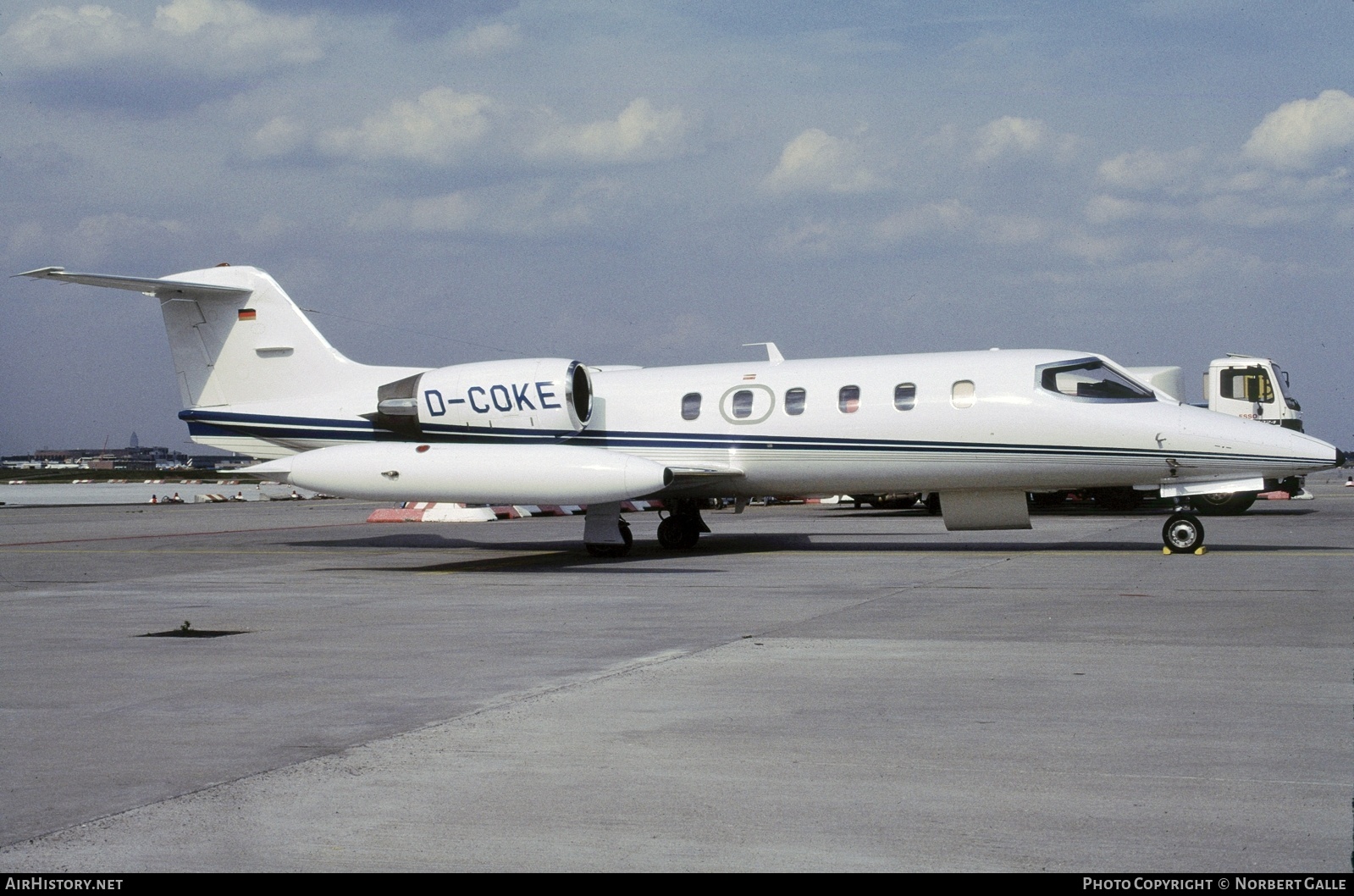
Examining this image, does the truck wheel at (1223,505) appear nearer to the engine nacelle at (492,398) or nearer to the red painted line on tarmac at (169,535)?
the engine nacelle at (492,398)

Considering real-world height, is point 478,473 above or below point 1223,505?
above

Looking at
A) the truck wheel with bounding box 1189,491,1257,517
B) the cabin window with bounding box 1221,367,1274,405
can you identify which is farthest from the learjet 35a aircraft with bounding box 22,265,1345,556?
the cabin window with bounding box 1221,367,1274,405

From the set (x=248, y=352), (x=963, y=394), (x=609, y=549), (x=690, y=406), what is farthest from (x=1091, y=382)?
(x=248, y=352)

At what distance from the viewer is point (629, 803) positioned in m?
5.42

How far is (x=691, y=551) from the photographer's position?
70.7 feet

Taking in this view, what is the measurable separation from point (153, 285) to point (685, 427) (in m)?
9.05

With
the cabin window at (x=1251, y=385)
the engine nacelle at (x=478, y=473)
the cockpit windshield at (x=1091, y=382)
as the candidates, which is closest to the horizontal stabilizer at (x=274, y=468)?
the engine nacelle at (x=478, y=473)

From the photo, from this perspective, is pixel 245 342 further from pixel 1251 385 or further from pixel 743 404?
pixel 1251 385

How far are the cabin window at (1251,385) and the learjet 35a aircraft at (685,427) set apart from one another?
54.2ft

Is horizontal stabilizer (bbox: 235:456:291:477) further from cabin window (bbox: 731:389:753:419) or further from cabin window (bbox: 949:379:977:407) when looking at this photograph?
cabin window (bbox: 949:379:977:407)

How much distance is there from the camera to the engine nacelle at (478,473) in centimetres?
1753

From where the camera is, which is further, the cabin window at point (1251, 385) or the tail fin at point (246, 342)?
the cabin window at point (1251, 385)

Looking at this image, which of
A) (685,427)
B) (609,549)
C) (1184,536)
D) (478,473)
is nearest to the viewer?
(478,473)
